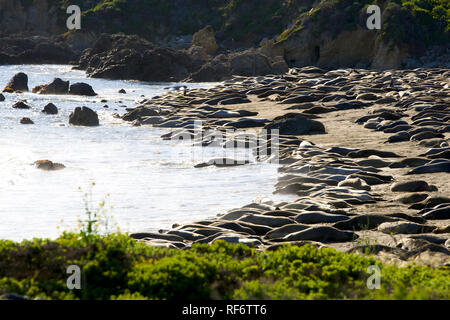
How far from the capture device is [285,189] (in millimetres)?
13406

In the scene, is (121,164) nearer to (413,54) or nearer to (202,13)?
(413,54)

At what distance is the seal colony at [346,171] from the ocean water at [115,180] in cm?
91

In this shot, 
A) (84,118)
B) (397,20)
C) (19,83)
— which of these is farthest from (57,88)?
(397,20)

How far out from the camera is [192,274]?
5848mm

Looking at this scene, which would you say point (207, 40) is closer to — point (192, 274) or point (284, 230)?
point (284, 230)

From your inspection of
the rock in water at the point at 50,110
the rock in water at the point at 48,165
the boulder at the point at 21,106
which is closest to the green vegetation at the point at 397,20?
the boulder at the point at 21,106

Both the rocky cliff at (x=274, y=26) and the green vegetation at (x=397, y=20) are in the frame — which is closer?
the green vegetation at (x=397, y=20)

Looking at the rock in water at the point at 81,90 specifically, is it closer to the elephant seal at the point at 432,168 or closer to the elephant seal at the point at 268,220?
the elephant seal at the point at 432,168

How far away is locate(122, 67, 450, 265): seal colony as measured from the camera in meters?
9.75

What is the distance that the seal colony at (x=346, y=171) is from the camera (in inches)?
384

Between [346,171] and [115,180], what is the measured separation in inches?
217

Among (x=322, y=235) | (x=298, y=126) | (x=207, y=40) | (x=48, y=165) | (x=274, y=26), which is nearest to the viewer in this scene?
(x=322, y=235)

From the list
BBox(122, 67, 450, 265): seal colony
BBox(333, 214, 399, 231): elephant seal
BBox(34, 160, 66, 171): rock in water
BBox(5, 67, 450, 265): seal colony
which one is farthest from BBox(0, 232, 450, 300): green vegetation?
BBox(34, 160, 66, 171): rock in water
